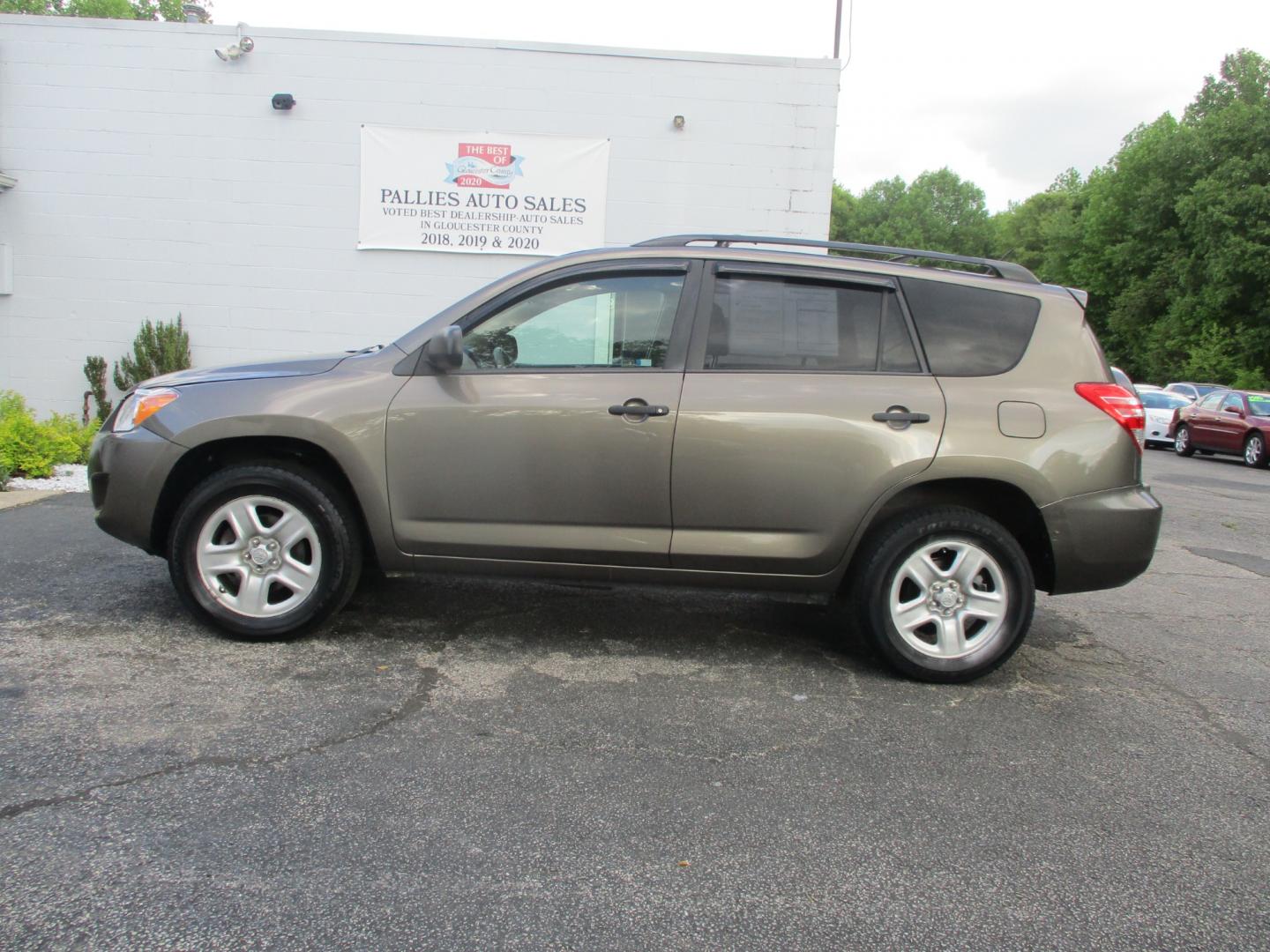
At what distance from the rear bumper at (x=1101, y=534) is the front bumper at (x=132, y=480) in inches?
146

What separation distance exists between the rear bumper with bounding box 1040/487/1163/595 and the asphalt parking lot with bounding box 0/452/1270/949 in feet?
1.79

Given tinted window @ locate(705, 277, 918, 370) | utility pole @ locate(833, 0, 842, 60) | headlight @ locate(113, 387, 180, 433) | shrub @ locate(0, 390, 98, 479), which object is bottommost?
shrub @ locate(0, 390, 98, 479)

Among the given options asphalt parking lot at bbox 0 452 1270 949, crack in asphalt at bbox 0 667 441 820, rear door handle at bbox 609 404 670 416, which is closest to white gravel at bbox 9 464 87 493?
asphalt parking lot at bbox 0 452 1270 949

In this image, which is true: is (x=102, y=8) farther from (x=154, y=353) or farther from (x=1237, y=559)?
(x=1237, y=559)

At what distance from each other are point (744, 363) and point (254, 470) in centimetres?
214

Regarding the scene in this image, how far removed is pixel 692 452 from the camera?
157 inches

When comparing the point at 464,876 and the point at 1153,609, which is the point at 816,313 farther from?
the point at 1153,609

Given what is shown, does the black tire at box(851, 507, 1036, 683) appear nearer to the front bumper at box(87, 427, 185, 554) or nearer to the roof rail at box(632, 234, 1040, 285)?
the roof rail at box(632, 234, 1040, 285)

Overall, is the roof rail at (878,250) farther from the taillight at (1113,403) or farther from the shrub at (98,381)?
the shrub at (98,381)

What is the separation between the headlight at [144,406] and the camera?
13.7ft

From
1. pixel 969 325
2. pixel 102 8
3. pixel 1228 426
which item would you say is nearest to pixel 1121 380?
pixel 969 325

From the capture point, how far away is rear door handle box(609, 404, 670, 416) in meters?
3.99

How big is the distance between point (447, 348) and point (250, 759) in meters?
1.75

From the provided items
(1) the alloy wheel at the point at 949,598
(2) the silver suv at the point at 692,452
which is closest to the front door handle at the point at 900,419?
(2) the silver suv at the point at 692,452
